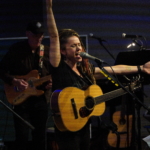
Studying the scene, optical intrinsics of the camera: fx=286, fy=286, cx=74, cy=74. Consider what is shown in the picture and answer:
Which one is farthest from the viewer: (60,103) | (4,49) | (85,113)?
(4,49)

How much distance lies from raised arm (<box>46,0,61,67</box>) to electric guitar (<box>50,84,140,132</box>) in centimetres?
22

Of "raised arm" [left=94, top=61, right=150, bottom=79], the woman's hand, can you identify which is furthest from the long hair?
the woman's hand

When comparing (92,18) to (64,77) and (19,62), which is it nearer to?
(19,62)

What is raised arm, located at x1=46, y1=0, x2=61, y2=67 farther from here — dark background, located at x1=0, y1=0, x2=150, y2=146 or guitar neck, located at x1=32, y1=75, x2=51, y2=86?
A: dark background, located at x1=0, y1=0, x2=150, y2=146

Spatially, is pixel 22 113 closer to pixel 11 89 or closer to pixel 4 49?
pixel 11 89

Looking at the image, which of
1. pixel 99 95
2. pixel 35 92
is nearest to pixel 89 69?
pixel 99 95

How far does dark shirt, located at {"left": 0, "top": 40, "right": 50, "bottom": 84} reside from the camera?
2691 millimetres

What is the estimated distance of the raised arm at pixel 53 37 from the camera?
5.80 feet

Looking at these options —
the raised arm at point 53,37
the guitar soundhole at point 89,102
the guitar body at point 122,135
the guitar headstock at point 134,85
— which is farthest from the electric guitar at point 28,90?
the guitar body at point 122,135

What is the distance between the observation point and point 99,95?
2.16m

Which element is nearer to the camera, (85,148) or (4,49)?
(85,148)

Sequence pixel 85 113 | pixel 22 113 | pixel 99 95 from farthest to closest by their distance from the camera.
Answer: pixel 22 113 < pixel 99 95 < pixel 85 113

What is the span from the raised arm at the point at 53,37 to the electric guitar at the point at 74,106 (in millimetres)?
217

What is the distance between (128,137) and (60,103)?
5.56ft
